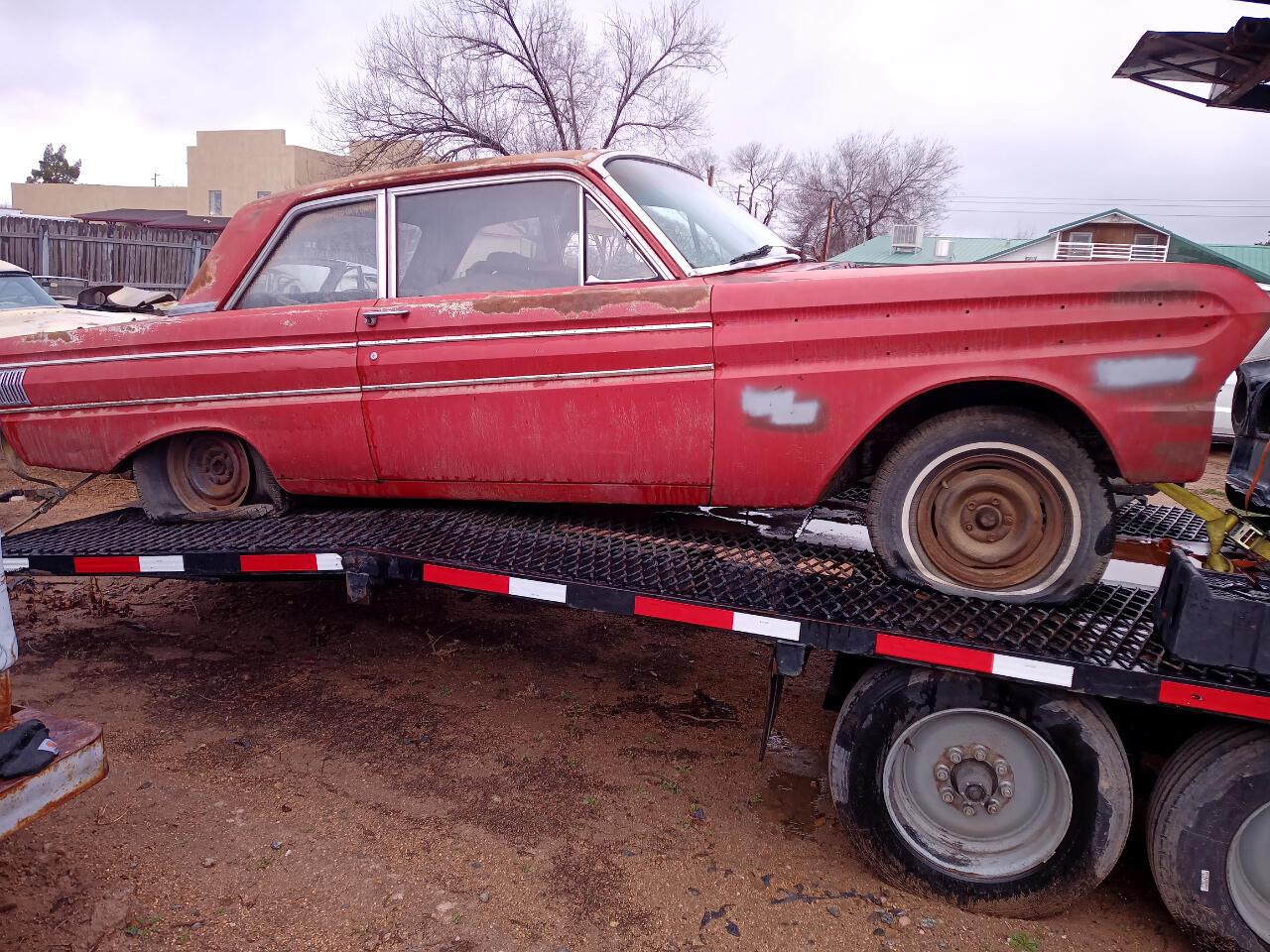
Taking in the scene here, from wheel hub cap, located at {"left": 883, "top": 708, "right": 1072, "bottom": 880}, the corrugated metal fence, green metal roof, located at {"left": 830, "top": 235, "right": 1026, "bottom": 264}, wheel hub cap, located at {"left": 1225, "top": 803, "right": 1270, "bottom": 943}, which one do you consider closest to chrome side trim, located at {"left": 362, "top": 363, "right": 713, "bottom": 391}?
wheel hub cap, located at {"left": 883, "top": 708, "right": 1072, "bottom": 880}

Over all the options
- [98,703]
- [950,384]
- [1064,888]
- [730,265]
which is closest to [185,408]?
[98,703]

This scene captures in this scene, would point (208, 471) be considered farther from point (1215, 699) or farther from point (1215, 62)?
point (1215, 62)


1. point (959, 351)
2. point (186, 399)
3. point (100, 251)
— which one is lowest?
point (186, 399)

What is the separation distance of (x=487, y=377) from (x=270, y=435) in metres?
1.10

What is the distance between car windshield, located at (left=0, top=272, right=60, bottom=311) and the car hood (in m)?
0.30

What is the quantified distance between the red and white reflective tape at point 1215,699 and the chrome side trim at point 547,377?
1.80m

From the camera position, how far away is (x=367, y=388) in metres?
3.78

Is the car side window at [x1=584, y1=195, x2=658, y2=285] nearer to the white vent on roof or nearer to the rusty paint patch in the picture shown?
the rusty paint patch

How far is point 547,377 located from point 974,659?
6.08 feet

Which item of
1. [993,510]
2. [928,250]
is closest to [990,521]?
[993,510]

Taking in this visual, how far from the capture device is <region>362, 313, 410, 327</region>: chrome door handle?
3.69m

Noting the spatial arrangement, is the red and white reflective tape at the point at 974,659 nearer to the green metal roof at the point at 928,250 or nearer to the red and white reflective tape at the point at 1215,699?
the red and white reflective tape at the point at 1215,699

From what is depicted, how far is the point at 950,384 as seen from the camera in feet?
10.5

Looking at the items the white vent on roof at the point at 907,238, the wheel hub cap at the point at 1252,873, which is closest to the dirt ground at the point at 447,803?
the wheel hub cap at the point at 1252,873
